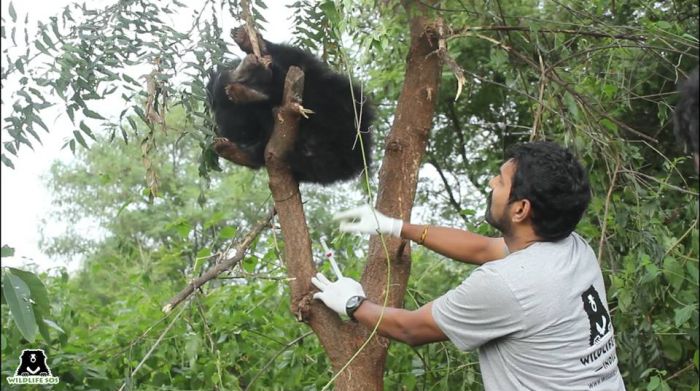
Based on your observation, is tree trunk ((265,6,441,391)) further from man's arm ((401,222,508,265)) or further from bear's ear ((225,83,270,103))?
bear's ear ((225,83,270,103))

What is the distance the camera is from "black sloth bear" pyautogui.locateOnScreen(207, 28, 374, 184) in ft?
10.8

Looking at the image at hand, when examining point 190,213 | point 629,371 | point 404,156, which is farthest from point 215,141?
point 190,213

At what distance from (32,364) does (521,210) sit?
2.27m

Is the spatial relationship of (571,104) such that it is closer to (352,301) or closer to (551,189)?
(551,189)

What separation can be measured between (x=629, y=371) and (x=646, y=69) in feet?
6.27

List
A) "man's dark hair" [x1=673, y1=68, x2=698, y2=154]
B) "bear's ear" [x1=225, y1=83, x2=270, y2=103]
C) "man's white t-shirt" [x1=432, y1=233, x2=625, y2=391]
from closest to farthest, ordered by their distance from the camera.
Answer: "man's dark hair" [x1=673, y1=68, x2=698, y2=154], "man's white t-shirt" [x1=432, y1=233, x2=625, y2=391], "bear's ear" [x1=225, y1=83, x2=270, y2=103]

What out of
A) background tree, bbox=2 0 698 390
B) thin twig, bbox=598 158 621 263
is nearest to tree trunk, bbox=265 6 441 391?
background tree, bbox=2 0 698 390

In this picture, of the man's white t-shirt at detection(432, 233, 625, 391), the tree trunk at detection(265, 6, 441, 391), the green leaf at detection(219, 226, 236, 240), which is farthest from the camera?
the green leaf at detection(219, 226, 236, 240)

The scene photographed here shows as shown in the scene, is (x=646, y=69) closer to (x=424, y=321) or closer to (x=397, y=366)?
(x=397, y=366)

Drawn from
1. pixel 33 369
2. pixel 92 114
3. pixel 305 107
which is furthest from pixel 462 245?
pixel 33 369

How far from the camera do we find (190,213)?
A: 9.80 meters

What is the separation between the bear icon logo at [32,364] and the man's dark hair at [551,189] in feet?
7.17

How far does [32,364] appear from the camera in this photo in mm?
3672

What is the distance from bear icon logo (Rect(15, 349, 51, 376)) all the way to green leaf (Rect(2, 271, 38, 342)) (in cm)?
194
